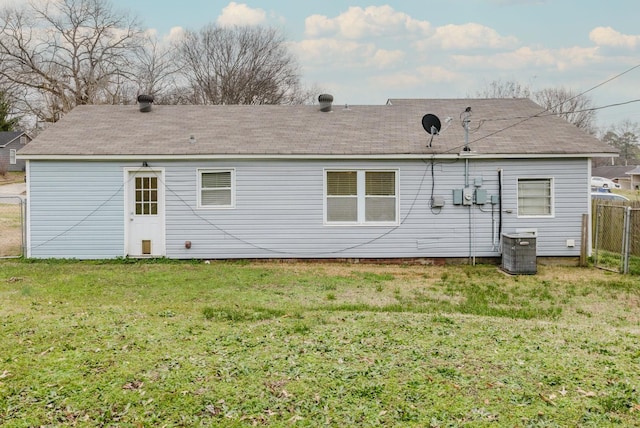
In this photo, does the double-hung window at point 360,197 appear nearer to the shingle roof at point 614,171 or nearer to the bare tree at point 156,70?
the bare tree at point 156,70

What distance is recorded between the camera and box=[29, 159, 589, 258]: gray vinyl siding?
35.7ft

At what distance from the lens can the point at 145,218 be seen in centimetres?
1109

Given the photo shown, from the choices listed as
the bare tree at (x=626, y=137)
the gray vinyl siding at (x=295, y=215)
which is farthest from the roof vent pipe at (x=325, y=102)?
the bare tree at (x=626, y=137)

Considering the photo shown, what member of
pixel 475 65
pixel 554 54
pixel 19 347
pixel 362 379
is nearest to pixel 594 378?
pixel 362 379

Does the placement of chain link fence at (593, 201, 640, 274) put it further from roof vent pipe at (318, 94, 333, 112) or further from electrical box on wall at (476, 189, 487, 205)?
roof vent pipe at (318, 94, 333, 112)

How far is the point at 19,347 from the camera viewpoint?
4520mm

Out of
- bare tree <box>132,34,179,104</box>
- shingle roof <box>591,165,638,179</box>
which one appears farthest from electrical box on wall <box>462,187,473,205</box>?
shingle roof <box>591,165,638,179</box>

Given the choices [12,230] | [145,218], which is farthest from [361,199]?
[12,230]

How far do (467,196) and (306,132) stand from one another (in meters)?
4.04

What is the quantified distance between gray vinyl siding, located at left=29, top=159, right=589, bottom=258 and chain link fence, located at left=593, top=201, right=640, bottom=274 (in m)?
0.60

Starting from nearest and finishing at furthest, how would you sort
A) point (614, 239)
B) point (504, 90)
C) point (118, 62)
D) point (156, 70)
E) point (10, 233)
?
1. point (614, 239)
2. point (10, 233)
3. point (118, 62)
4. point (156, 70)
5. point (504, 90)

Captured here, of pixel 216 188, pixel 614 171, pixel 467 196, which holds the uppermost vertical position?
pixel 614 171

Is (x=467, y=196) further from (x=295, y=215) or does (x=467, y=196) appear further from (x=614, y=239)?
(x=614, y=239)

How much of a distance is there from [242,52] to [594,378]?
37.0m
